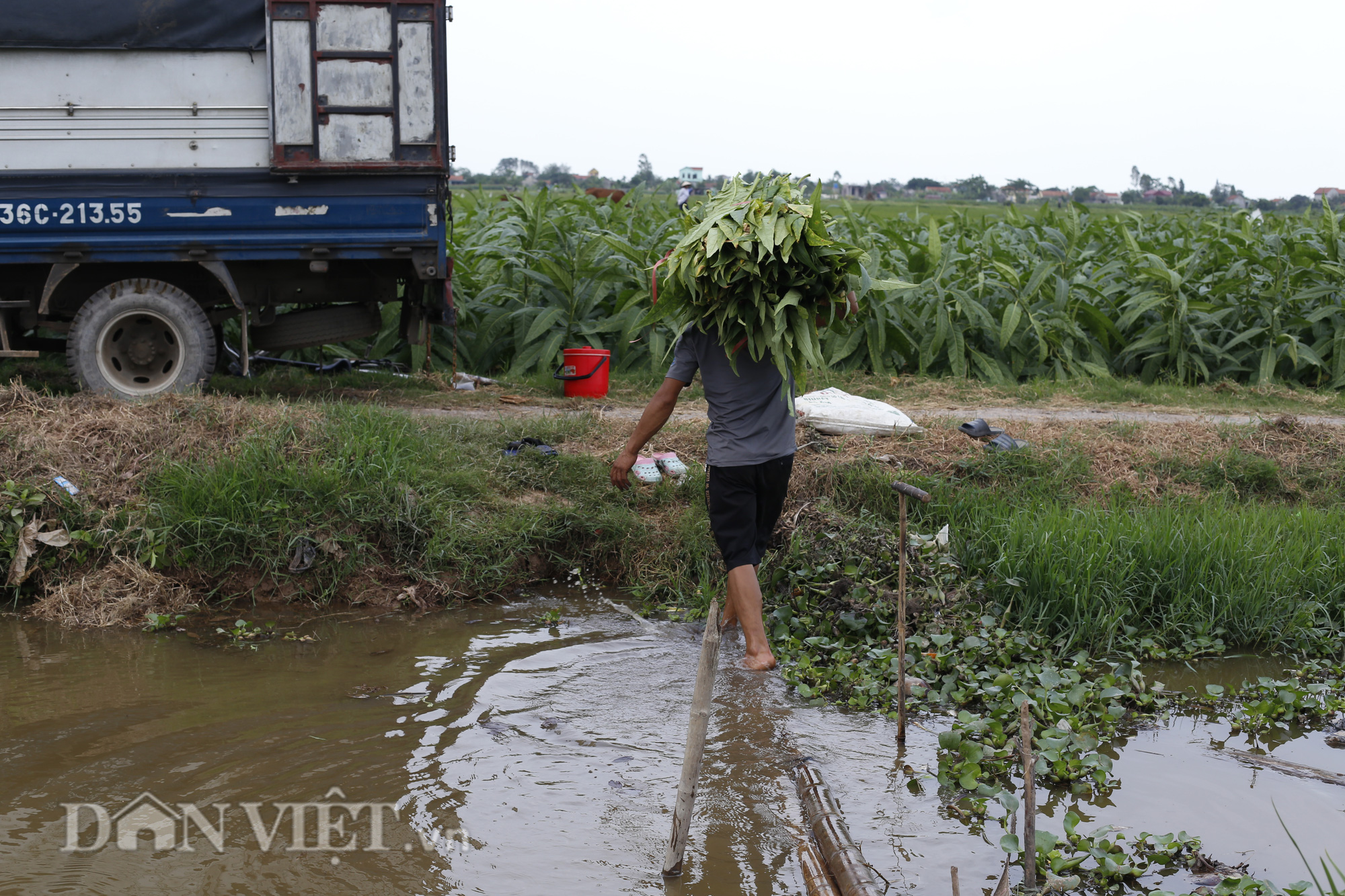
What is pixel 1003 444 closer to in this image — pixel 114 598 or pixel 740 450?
pixel 740 450

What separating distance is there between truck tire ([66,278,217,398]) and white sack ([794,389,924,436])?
4.34 meters

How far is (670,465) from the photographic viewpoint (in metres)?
6.78

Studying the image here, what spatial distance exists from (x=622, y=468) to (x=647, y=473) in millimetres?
1819

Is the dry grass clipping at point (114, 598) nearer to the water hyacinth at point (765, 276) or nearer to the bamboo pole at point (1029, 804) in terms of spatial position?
the water hyacinth at point (765, 276)

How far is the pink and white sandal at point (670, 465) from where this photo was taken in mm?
6727

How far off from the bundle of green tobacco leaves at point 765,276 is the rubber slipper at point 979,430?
295cm

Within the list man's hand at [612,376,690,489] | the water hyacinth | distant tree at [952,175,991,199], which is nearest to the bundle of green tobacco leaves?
the water hyacinth

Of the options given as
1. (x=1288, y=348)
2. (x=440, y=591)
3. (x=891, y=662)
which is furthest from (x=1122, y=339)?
(x=440, y=591)

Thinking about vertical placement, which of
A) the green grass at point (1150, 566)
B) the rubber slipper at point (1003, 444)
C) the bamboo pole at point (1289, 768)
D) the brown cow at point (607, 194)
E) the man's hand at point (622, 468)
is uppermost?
the brown cow at point (607, 194)

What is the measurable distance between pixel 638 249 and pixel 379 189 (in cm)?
298

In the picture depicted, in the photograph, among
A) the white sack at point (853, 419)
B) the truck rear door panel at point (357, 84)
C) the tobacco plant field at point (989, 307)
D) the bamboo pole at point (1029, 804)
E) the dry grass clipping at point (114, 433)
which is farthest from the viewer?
the tobacco plant field at point (989, 307)

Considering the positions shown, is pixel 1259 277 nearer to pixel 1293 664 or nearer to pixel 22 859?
pixel 1293 664

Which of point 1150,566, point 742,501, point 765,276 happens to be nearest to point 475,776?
point 742,501

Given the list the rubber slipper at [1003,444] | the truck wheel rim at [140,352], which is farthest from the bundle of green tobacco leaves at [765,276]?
the truck wheel rim at [140,352]
